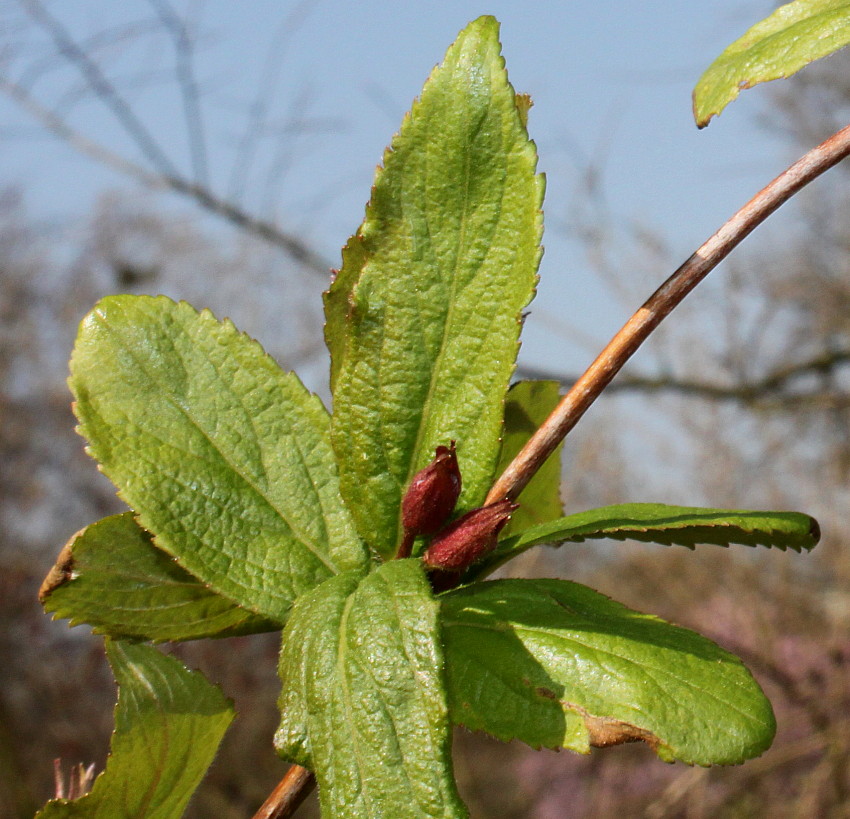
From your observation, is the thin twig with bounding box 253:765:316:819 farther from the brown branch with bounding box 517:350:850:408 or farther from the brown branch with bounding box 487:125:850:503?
the brown branch with bounding box 517:350:850:408

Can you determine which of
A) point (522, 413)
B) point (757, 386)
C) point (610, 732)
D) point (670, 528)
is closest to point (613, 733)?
point (610, 732)

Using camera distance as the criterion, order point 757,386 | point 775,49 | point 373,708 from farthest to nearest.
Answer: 1. point 757,386
2. point 775,49
3. point 373,708

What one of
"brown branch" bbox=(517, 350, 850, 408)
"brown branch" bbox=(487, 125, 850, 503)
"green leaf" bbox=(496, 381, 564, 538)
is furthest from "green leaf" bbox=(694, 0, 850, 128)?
"brown branch" bbox=(517, 350, 850, 408)

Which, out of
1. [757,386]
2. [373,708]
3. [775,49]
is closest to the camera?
[373,708]

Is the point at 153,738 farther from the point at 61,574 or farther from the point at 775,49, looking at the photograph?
the point at 775,49

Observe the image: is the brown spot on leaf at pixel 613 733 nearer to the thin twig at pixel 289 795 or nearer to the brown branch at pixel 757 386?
the thin twig at pixel 289 795

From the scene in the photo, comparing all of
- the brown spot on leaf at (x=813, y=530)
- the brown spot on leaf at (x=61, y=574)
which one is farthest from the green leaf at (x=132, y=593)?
the brown spot on leaf at (x=813, y=530)
